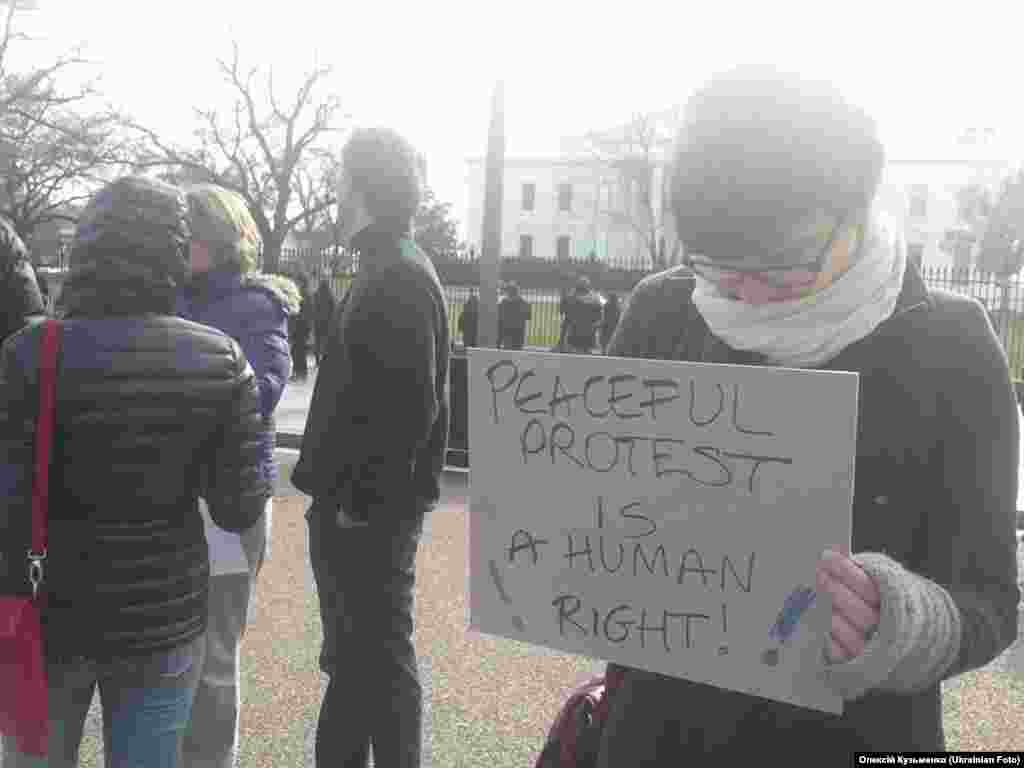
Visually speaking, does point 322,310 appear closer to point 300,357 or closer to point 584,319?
point 300,357

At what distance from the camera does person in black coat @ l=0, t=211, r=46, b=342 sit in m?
3.00

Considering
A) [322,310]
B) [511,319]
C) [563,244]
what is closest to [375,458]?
[322,310]

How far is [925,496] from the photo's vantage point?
4.19ft

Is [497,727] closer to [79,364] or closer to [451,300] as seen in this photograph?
[79,364]

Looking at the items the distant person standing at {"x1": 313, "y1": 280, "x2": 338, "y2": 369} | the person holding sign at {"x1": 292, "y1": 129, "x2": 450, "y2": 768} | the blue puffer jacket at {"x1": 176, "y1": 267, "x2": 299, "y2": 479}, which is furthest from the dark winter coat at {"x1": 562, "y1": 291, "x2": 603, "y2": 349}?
the person holding sign at {"x1": 292, "y1": 129, "x2": 450, "y2": 768}

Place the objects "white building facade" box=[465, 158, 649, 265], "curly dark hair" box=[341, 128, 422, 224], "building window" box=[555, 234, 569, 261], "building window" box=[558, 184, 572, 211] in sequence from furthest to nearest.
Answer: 1. "building window" box=[555, 234, 569, 261]
2. "building window" box=[558, 184, 572, 211]
3. "white building facade" box=[465, 158, 649, 265]
4. "curly dark hair" box=[341, 128, 422, 224]

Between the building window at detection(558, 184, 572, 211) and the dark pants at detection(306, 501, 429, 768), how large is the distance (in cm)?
6759

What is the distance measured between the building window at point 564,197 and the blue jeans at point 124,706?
6827 cm

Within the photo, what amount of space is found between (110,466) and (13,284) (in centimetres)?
123

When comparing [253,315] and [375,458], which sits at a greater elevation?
[253,315]

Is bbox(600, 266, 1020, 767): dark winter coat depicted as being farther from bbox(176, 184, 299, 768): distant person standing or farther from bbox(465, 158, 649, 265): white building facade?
bbox(465, 158, 649, 265): white building facade

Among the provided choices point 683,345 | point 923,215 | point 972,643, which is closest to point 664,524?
point 683,345

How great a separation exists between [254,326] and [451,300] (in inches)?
786

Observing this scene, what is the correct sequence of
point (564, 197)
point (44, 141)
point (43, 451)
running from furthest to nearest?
point (564, 197) < point (44, 141) < point (43, 451)
